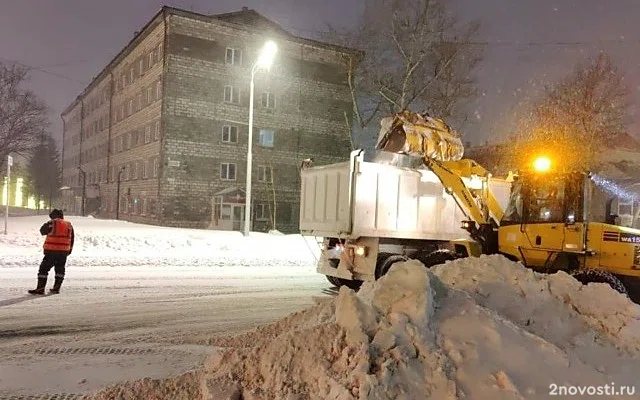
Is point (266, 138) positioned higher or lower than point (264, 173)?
higher

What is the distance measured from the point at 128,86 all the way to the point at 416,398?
44.1m

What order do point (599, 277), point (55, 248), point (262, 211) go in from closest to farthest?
point (599, 277), point (55, 248), point (262, 211)

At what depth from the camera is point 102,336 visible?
6895 mm

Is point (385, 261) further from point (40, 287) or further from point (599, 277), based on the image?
point (40, 287)

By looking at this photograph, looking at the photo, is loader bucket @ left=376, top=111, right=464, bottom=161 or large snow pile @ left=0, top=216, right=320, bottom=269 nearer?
loader bucket @ left=376, top=111, right=464, bottom=161

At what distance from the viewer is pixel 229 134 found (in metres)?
36.2

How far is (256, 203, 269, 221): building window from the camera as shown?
121 ft

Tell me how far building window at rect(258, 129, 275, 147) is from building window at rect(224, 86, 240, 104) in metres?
2.77

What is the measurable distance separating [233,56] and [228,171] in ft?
25.6

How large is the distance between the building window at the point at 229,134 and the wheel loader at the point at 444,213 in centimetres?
2549

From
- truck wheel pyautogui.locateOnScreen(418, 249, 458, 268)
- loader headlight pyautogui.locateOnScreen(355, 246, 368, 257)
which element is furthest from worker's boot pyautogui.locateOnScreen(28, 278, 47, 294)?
truck wheel pyautogui.locateOnScreen(418, 249, 458, 268)

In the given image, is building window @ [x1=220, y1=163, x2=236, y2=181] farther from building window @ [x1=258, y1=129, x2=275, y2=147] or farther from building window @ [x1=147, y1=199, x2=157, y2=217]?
building window @ [x1=147, y1=199, x2=157, y2=217]

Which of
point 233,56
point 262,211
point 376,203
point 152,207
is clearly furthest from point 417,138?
point 233,56

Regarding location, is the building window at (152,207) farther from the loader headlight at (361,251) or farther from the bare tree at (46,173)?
the bare tree at (46,173)
